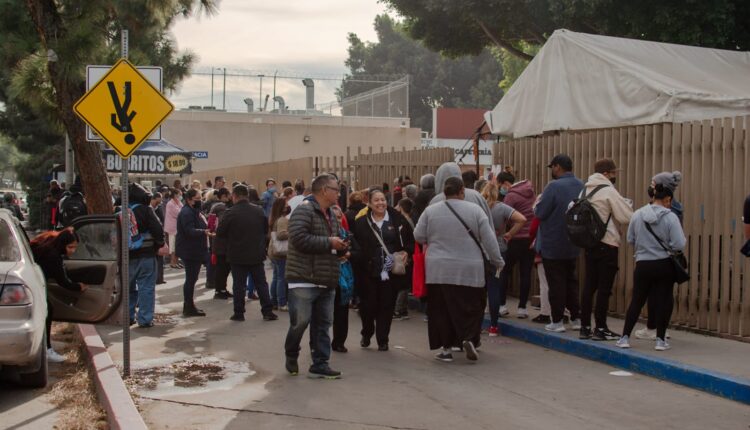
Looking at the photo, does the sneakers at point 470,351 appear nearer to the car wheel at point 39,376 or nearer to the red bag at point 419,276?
the red bag at point 419,276

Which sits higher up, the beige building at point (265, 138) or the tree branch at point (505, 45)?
the tree branch at point (505, 45)

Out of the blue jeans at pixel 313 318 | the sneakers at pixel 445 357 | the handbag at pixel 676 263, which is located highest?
the handbag at pixel 676 263

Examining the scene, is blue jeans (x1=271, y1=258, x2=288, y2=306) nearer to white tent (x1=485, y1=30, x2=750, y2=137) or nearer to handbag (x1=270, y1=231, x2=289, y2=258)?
handbag (x1=270, y1=231, x2=289, y2=258)

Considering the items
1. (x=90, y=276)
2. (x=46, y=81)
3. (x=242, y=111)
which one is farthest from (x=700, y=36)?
(x=242, y=111)

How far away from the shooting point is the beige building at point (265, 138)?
42438mm

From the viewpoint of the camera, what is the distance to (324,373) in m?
8.52

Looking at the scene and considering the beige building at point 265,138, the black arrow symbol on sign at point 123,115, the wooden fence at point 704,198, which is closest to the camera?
the black arrow symbol on sign at point 123,115

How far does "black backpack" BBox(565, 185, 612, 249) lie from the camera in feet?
31.2

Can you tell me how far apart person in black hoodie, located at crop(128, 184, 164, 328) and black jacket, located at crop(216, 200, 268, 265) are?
1158 mm

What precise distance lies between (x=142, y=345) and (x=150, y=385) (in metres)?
2.44

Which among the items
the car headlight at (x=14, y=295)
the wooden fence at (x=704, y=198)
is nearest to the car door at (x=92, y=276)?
the car headlight at (x=14, y=295)

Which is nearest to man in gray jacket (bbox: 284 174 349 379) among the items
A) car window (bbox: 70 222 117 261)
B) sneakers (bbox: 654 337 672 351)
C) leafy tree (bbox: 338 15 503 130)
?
car window (bbox: 70 222 117 261)

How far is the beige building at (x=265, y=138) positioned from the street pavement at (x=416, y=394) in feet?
106

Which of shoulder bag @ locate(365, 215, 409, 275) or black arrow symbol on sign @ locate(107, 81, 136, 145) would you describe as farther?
shoulder bag @ locate(365, 215, 409, 275)
